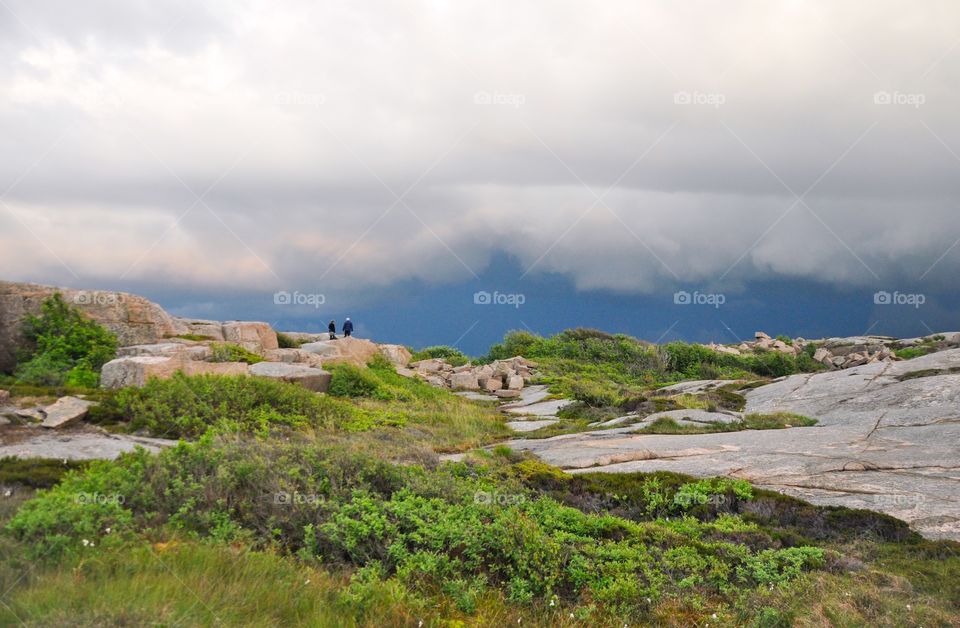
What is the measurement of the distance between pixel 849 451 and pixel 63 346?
1685cm

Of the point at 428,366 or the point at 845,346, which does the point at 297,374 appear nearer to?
the point at 428,366

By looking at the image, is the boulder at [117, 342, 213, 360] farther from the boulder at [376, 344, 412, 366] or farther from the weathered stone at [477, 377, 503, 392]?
the boulder at [376, 344, 412, 366]

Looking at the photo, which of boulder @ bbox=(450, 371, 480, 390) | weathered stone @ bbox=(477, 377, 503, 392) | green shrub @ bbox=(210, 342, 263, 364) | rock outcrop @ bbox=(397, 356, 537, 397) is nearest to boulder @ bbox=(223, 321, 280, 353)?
green shrub @ bbox=(210, 342, 263, 364)

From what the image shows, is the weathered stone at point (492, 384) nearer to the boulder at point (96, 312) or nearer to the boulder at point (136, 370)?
the boulder at point (96, 312)

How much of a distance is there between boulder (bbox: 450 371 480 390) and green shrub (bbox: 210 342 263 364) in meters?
8.97

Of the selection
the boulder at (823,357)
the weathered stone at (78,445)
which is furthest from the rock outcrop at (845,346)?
the weathered stone at (78,445)

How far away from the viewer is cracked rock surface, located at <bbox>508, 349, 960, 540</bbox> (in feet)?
28.0

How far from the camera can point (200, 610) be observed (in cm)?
466

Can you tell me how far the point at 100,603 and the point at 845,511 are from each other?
7.49 m

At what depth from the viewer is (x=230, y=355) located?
750 inches

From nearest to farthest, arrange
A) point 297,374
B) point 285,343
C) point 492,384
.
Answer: point 297,374 → point 492,384 → point 285,343

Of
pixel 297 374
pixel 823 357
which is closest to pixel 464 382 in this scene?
pixel 297 374

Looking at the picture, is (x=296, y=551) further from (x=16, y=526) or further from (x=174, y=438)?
(x=174, y=438)

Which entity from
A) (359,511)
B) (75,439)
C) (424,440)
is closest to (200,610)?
(359,511)
